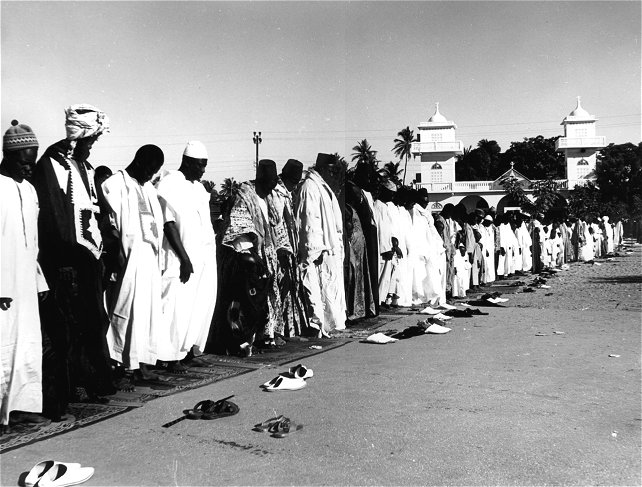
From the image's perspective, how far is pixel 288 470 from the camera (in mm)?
3164

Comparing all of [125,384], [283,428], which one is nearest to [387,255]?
[125,384]

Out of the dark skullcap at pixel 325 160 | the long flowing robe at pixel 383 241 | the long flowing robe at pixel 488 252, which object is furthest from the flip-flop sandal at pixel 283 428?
the long flowing robe at pixel 488 252

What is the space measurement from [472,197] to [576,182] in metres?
8.84

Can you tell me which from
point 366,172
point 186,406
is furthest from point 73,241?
point 366,172

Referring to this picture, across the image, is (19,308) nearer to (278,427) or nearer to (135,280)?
(135,280)

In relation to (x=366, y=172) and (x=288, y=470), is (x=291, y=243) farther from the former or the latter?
(x=288, y=470)

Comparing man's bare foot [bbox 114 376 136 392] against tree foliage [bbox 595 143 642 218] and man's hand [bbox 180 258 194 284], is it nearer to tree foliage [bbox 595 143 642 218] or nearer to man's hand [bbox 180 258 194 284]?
man's hand [bbox 180 258 194 284]

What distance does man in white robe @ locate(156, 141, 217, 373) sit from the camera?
5.52 metres

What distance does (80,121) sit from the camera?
4.77 m

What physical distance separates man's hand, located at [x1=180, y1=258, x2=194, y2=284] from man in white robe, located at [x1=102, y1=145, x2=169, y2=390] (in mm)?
311

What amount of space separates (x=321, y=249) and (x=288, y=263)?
1.61ft

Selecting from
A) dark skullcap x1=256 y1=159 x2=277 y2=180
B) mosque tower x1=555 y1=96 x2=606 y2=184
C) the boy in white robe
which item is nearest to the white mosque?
mosque tower x1=555 y1=96 x2=606 y2=184

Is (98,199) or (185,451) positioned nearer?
(185,451)

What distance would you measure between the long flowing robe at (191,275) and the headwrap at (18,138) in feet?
5.51
